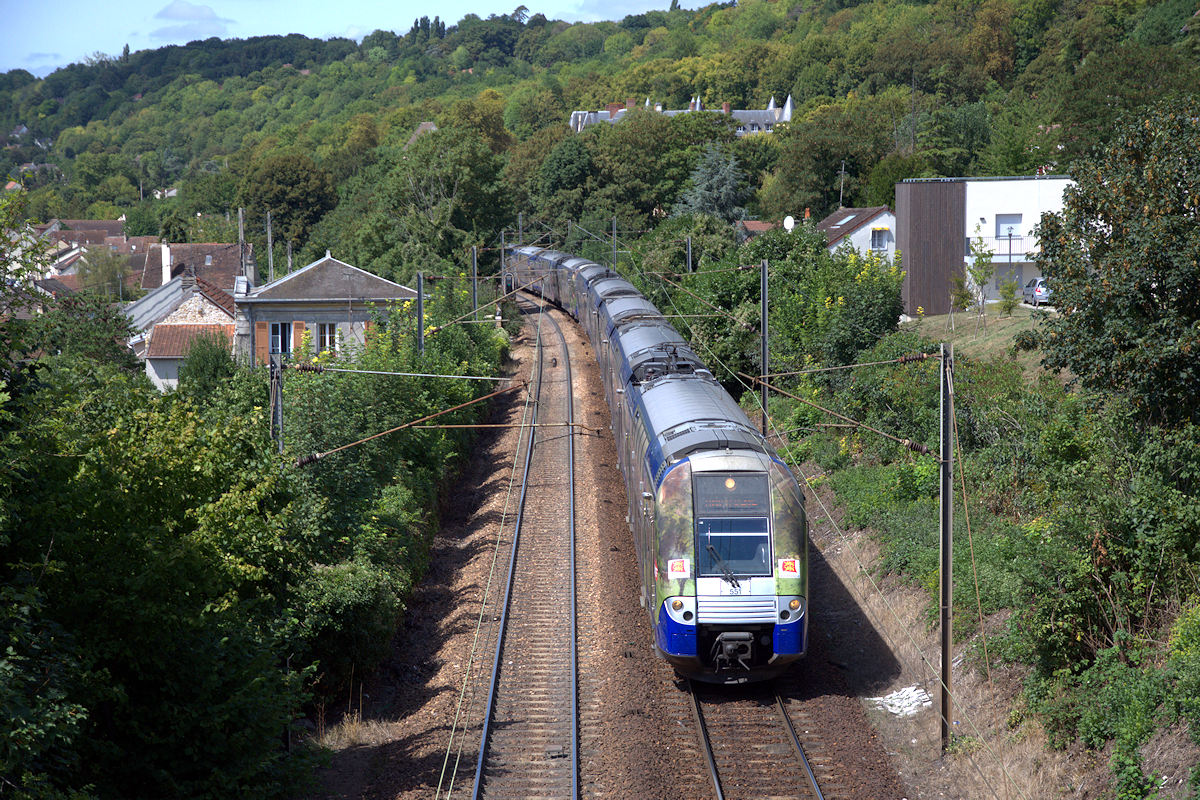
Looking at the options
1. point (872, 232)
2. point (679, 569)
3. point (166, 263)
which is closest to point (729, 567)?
point (679, 569)

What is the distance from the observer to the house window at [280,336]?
4069 cm

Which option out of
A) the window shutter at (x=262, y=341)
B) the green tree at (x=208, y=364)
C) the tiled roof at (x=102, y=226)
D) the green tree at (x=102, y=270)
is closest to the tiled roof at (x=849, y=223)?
the window shutter at (x=262, y=341)

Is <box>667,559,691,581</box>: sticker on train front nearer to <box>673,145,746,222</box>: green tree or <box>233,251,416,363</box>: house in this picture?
<box>233,251,416,363</box>: house

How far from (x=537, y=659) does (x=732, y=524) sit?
461cm

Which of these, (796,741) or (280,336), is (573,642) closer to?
(796,741)

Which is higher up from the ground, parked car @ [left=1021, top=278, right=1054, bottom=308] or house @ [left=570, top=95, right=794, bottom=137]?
house @ [left=570, top=95, right=794, bottom=137]

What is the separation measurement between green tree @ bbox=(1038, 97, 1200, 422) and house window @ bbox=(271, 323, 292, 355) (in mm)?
31800

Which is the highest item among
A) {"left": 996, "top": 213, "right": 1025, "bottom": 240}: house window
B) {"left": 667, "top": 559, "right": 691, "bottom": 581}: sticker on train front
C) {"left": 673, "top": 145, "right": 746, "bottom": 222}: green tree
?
{"left": 673, "top": 145, "right": 746, "bottom": 222}: green tree

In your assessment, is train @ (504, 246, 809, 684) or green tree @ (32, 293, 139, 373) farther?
green tree @ (32, 293, 139, 373)

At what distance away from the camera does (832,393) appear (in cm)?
3070

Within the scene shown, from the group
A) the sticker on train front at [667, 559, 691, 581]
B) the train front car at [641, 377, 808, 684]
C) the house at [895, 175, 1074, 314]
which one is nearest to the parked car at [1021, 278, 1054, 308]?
the house at [895, 175, 1074, 314]

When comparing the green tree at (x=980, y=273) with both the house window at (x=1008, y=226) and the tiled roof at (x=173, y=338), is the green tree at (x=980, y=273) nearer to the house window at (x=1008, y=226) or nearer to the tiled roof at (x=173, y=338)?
the house window at (x=1008, y=226)

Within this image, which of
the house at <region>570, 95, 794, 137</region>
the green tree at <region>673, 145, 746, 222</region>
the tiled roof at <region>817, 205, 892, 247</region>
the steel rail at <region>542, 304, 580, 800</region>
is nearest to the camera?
the steel rail at <region>542, 304, 580, 800</region>

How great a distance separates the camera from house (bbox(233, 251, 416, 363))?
40.2m
